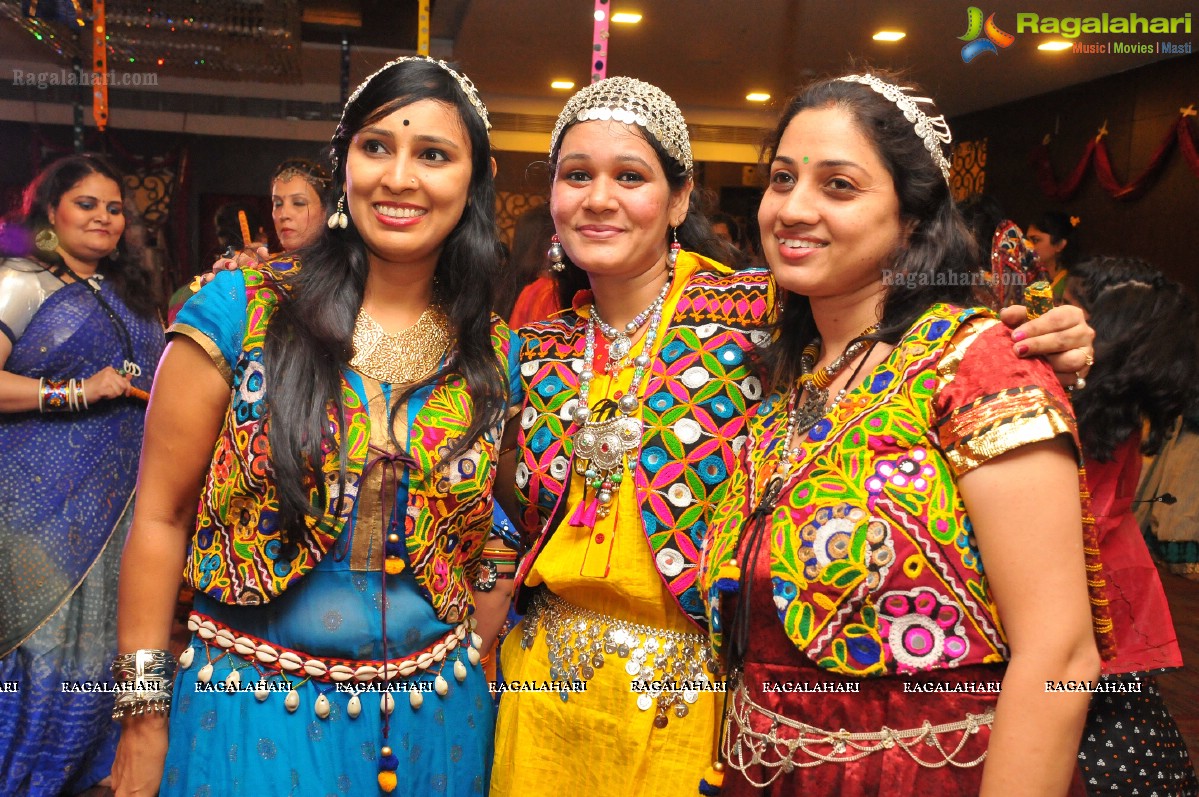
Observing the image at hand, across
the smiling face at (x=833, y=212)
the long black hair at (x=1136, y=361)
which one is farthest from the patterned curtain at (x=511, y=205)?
the smiling face at (x=833, y=212)

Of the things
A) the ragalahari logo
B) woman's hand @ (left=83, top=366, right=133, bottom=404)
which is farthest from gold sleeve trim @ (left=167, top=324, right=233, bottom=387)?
the ragalahari logo

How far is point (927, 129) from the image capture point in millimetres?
1449

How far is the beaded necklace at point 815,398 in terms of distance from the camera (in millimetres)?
1452

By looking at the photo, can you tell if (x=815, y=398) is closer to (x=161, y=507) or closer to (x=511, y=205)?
(x=161, y=507)

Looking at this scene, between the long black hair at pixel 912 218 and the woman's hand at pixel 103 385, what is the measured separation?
2.39 m

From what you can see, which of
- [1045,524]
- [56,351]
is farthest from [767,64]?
[1045,524]

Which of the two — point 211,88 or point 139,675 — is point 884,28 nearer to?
point 211,88

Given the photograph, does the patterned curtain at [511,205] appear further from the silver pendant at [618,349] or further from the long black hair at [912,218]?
the long black hair at [912,218]

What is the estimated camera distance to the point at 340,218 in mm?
1731

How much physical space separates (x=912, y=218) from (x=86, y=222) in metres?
2.68

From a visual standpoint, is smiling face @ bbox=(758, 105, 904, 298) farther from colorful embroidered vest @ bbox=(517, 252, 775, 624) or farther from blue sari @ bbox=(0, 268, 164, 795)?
blue sari @ bbox=(0, 268, 164, 795)

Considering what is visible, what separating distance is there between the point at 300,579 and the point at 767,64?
6550mm

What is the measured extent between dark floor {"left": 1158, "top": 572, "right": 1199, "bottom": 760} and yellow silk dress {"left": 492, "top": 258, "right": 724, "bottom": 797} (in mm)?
2780

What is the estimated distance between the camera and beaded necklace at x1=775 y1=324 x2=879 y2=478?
1.45 metres
